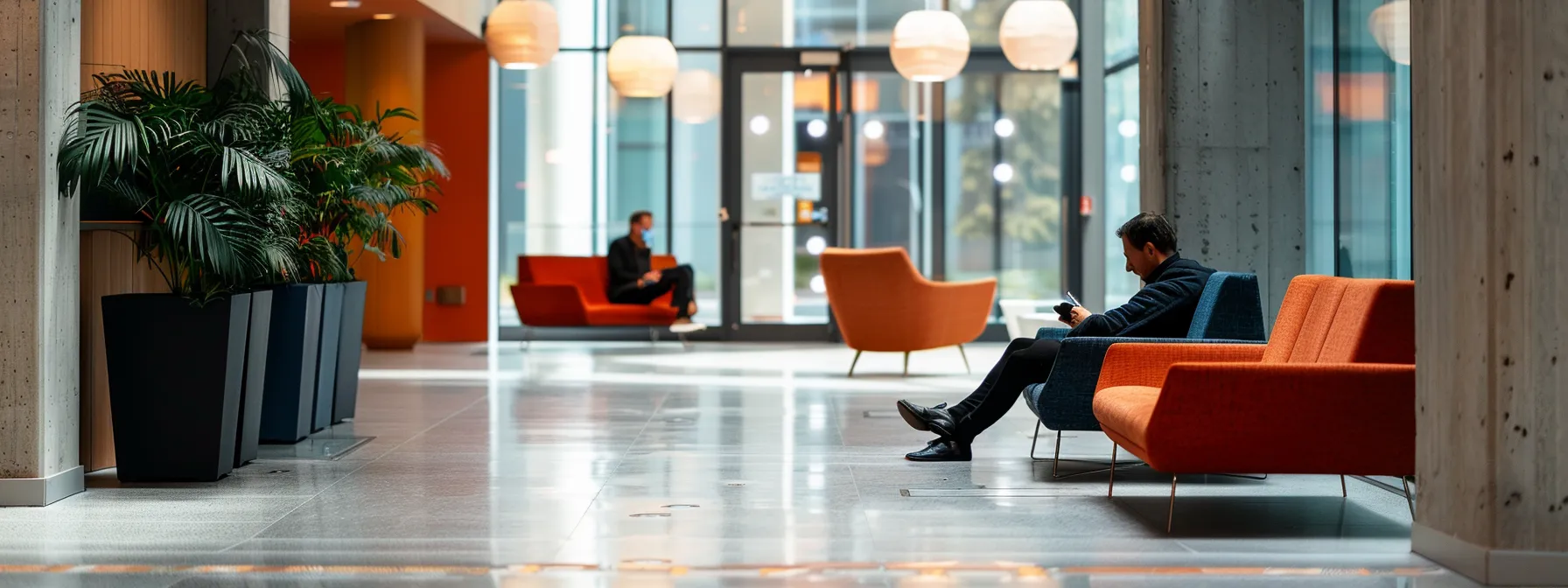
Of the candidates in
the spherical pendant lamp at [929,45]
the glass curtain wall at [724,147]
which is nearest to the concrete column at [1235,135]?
the spherical pendant lamp at [929,45]

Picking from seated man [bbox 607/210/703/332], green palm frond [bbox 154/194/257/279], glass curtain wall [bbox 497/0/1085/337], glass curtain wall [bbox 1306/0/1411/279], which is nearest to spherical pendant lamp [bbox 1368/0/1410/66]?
glass curtain wall [bbox 1306/0/1411/279]

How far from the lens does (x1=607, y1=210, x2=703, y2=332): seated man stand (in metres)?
12.9

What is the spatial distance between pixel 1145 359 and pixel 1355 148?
1.55 meters

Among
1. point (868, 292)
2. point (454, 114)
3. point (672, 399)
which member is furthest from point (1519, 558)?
point (454, 114)

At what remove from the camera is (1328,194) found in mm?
6277

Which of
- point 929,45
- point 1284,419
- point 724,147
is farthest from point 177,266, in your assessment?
point 724,147

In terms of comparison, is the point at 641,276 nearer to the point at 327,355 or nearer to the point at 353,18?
the point at 353,18

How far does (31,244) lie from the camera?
4.67m

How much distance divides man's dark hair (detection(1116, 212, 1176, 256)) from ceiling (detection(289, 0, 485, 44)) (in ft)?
24.1

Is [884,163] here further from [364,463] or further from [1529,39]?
[1529,39]

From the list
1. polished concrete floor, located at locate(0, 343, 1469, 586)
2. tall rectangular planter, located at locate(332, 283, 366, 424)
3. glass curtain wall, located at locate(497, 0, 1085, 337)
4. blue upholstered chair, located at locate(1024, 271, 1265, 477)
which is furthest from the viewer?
glass curtain wall, located at locate(497, 0, 1085, 337)

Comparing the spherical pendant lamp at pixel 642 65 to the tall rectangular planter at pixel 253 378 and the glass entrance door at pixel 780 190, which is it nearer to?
the glass entrance door at pixel 780 190

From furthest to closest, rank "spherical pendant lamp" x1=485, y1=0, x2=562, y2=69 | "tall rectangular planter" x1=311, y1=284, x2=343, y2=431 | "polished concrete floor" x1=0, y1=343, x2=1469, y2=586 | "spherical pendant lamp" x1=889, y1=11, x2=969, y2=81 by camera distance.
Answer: "spherical pendant lamp" x1=485, y1=0, x2=562, y2=69
"spherical pendant lamp" x1=889, y1=11, x2=969, y2=81
"tall rectangular planter" x1=311, y1=284, x2=343, y2=431
"polished concrete floor" x1=0, y1=343, x2=1469, y2=586

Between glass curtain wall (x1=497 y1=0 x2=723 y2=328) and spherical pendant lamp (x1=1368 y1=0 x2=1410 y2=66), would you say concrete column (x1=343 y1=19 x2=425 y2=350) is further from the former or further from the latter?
spherical pendant lamp (x1=1368 y1=0 x2=1410 y2=66)
